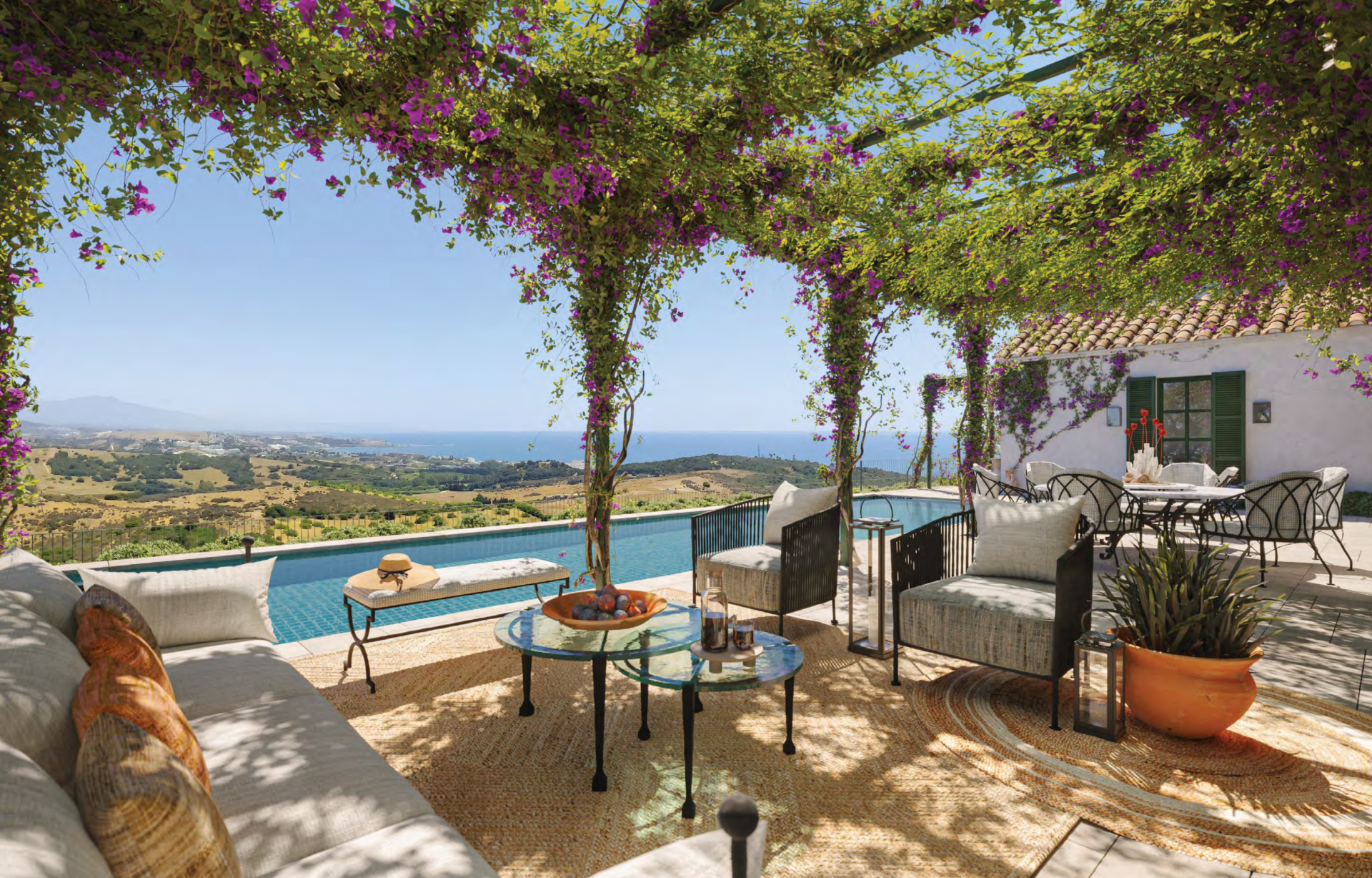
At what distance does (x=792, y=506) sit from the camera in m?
4.69

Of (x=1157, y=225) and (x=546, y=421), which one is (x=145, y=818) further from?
(x=1157, y=225)

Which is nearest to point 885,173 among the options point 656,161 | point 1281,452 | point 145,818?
point 656,161

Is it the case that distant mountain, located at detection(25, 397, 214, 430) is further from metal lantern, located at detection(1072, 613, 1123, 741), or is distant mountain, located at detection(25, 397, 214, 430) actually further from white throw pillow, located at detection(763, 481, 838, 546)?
metal lantern, located at detection(1072, 613, 1123, 741)

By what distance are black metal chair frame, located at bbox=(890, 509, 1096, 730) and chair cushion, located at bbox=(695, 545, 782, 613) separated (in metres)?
0.78

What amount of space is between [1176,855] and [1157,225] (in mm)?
4106

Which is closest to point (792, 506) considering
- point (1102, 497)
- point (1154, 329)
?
point (1102, 497)

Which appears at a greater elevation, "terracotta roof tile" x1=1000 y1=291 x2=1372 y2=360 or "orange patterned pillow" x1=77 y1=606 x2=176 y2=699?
"terracotta roof tile" x1=1000 y1=291 x2=1372 y2=360

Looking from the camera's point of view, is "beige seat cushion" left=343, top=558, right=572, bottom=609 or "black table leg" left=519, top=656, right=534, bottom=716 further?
"beige seat cushion" left=343, top=558, right=572, bottom=609

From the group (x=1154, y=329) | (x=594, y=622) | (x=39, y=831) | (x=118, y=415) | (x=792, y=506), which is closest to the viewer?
(x=39, y=831)

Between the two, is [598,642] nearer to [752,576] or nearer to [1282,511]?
[752,576]

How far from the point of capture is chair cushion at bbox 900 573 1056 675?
2967 mm

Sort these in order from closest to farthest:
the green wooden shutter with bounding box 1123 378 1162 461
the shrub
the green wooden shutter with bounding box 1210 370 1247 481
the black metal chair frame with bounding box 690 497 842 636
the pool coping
→ the black metal chair frame with bounding box 690 497 842 636
the pool coping
the shrub
the green wooden shutter with bounding box 1210 370 1247 481
the green wooden shutter with bounding box 1123 378 1162 461

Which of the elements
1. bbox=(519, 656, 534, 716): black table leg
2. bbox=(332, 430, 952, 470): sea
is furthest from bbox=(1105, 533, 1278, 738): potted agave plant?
bbox=(332, 430, 952, 470): sea

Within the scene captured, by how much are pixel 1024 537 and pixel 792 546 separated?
1.27 metres
